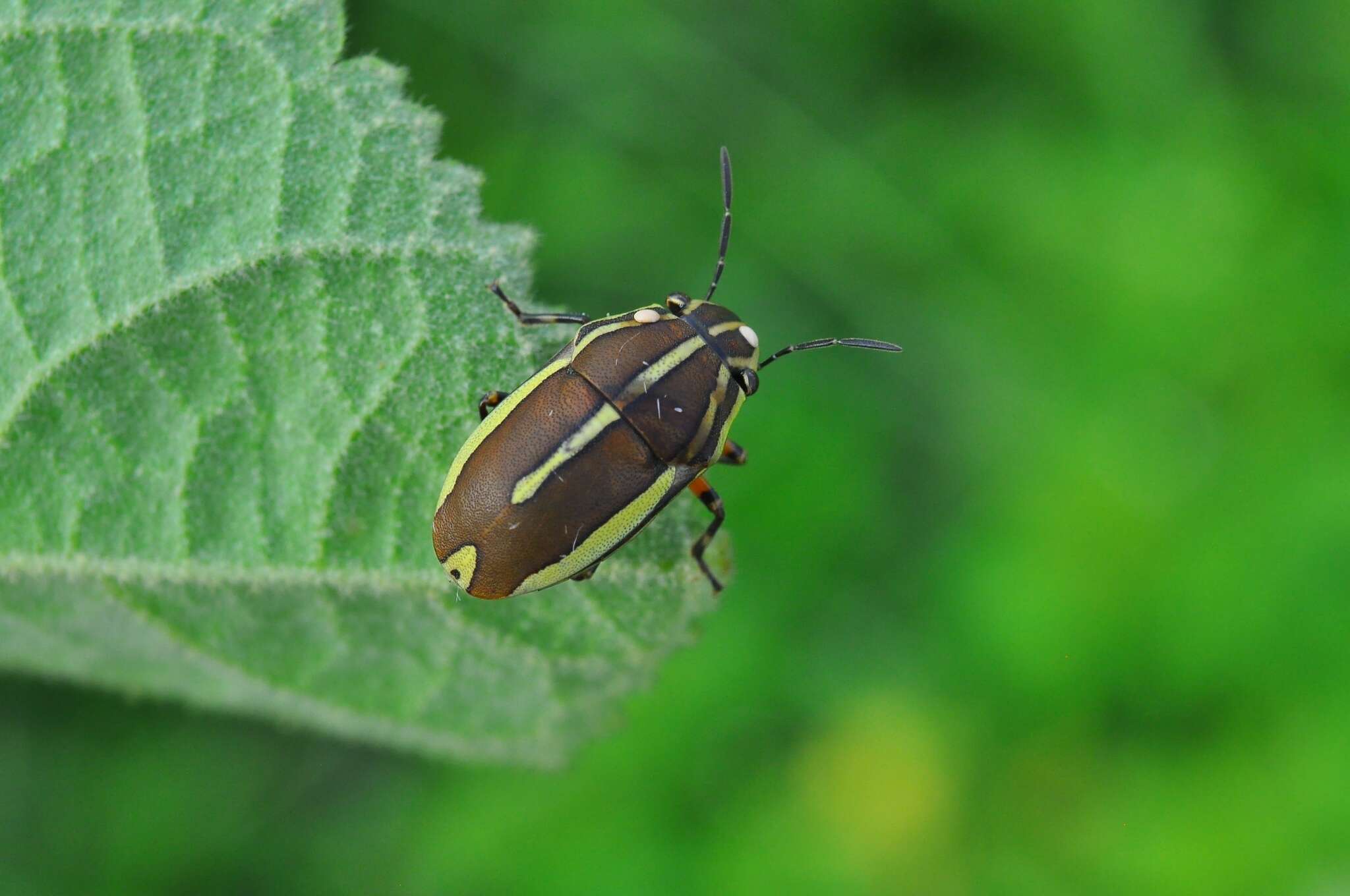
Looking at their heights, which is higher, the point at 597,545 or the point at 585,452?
the point at 585,452

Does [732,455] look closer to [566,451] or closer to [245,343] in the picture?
[566,451]

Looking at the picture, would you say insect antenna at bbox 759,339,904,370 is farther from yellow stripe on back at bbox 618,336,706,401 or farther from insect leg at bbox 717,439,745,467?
yellow stripe on back at bbox 618,336,706,401

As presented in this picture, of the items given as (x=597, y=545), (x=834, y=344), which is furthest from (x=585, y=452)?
(x=834, y=344)

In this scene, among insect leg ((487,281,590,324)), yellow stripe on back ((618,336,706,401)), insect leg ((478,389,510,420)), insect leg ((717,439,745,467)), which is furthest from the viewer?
insect leg ((717,439,745,467))

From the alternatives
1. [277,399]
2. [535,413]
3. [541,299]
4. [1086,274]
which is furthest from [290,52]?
[1086,274]

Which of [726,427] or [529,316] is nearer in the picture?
[529,316]

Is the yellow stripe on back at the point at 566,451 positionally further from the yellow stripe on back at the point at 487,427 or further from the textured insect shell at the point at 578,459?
the yellow stripe on back at the point at 487,427

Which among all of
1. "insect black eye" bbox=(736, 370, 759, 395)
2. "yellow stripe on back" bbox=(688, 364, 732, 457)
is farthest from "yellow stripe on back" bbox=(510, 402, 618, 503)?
"insect black eye" bbox=(736, 370, 759, 395)
